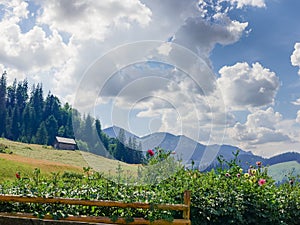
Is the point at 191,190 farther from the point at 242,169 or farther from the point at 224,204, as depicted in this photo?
the point at 242,169

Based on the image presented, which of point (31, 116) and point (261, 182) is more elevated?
point (31, 116)

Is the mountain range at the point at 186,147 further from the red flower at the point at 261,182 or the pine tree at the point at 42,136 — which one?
the pine tree at the point at 42,136

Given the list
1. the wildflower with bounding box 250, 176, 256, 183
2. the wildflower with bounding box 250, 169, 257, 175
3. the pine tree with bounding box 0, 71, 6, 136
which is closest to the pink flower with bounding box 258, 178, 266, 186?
the wildflower with bounding box 250, 176, 256, 183

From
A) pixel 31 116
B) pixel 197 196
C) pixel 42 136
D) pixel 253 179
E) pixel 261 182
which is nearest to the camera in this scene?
pixel 197 196

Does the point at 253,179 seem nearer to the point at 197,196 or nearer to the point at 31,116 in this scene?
the point at 197,196

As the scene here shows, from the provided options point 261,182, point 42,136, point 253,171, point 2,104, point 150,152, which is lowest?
point 261,182

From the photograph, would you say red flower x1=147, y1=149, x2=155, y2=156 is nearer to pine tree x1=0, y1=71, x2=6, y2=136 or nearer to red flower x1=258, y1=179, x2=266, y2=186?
red flower x1=258, y1=179, x2=266, y2=186

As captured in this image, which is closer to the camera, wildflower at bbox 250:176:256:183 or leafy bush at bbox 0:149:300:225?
leafy bush at bbox 0:149:300:225

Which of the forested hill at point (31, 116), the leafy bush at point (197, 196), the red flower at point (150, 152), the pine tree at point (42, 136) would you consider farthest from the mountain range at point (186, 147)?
the pine tree at point (42, 136)

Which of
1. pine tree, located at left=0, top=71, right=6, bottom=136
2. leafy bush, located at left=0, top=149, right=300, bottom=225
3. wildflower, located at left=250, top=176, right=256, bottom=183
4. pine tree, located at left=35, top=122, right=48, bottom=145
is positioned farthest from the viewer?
pine tree, located at left=0, top=71, right=6, bottom=136

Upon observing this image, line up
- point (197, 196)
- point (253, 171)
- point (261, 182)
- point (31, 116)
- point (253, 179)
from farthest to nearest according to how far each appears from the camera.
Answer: point (31, 116) < point (253, 171) < point (253, 179) < point (261, 182) < point (197, 196)

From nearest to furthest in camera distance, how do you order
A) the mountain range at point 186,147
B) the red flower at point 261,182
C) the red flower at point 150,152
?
the red flower at point 261,182 < the mountain range at point 186,147 < the red flower at point 150,152

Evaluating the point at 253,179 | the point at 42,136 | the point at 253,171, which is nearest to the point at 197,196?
the point at 253,179

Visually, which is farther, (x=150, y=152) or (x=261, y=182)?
(x=150, y=152)
